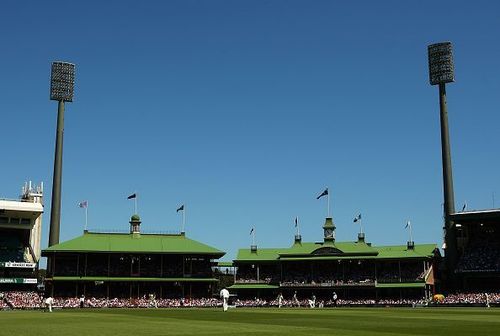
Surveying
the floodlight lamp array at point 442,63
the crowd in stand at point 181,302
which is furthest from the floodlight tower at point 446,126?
the crowd in stand at point 181,302

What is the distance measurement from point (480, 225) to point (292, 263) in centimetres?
3307

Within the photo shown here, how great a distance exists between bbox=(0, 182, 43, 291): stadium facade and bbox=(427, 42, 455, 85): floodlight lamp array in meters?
73.0

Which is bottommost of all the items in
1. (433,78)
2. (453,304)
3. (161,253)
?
(453,304)

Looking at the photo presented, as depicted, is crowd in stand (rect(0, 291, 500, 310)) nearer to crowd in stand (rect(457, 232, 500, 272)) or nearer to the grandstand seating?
crowd in stand (rect(457, 232, 500, 272))

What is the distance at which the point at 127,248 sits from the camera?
367 ft

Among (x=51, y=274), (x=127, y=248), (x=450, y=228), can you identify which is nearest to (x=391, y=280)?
(x=450, y=228)

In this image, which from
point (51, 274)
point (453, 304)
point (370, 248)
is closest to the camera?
point (453, 304)

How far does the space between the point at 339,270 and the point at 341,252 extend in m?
3.11

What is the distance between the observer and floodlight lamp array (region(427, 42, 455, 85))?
4626 inches

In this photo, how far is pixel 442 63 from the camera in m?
118

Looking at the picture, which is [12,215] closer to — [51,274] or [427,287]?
[51,274]

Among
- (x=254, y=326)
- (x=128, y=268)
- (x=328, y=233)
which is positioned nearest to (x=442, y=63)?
(x=328, y=233)

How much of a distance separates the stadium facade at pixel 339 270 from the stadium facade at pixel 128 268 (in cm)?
797

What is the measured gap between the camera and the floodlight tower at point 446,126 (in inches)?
4432
